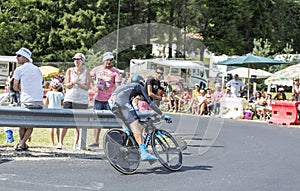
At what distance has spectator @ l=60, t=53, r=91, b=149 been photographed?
10.7 m

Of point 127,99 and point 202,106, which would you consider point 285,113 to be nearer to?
point 202,106

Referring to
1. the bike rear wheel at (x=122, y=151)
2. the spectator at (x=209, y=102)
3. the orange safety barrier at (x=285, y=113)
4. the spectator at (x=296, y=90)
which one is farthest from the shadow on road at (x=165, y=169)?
the spectator at (x=209, y=102)

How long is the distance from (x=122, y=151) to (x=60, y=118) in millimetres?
1795

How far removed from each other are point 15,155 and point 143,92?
8.34 ft

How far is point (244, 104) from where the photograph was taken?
81.8 ft

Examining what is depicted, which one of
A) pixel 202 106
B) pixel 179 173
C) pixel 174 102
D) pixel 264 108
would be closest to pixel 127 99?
pixel 179 173

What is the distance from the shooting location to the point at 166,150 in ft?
30.1

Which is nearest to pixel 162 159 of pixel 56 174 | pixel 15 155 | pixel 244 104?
pixel 56 174

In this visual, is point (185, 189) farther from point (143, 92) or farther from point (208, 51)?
point (208, 51)

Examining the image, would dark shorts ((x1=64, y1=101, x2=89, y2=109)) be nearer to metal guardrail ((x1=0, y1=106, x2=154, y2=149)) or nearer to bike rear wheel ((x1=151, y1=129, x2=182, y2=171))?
metal guardrail ((x1=0, y1=106, x2=154, y2=149))

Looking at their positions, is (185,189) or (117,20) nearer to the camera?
(185,189)

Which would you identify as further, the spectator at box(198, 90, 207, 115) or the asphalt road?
the spectator at box(198, 90, 207, 115)

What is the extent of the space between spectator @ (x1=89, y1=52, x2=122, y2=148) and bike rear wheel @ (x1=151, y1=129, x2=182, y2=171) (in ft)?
6.53

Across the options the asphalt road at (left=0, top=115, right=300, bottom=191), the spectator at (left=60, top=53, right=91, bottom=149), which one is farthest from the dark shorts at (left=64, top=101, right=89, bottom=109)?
the asphalt road at (left=0, top=115, right=300, bottom=191)
